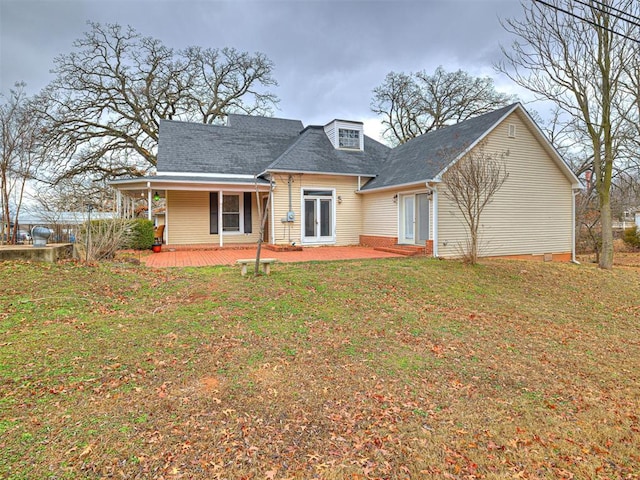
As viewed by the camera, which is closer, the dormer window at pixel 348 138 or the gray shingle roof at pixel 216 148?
the gray shingle roof at pixel 216 148

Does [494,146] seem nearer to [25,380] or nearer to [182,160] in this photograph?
[182,160]

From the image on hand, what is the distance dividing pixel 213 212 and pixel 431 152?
9.05m

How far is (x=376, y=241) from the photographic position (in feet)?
49.8

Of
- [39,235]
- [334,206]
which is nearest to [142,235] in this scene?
[39,235]

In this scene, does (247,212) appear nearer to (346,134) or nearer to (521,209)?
(346,134)

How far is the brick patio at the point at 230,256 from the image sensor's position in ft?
34.6

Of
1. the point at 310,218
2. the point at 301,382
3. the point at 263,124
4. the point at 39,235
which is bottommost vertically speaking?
the point at 301,382

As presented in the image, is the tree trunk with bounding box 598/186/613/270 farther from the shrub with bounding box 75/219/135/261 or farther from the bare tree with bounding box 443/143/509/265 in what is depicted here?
the shrub with bounding box 75/219/135/261

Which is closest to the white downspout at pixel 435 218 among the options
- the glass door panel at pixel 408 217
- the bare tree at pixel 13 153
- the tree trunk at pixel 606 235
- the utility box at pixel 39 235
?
the glass door panel at pixel 408 217

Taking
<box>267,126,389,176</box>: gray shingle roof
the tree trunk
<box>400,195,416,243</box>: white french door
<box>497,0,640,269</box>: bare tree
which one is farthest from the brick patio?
<box>497,0,640,269</box>: bare tree

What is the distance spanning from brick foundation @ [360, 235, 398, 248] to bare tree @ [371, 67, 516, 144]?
16471mm

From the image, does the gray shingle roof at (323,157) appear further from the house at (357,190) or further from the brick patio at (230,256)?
the brick patio at (230,256)

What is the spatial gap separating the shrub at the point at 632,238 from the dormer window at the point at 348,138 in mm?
18051

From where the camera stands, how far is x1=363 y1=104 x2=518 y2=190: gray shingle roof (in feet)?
41.2
